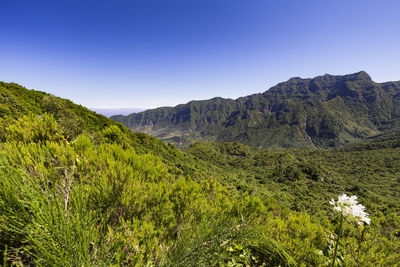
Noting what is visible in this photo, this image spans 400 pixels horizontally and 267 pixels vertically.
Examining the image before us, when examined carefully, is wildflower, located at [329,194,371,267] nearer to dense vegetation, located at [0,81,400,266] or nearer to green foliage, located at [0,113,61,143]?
dense vegetation, located at [0,81,400,266]

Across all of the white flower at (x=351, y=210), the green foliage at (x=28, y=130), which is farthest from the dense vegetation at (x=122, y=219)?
the white flower at (x=351, y=210)

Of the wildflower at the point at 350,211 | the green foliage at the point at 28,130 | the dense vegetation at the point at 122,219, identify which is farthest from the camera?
the green foliage at the point at 28,130

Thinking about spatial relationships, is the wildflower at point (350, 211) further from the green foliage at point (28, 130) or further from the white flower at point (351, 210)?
the green foliage at point (28, 130)

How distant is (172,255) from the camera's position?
2.03 meters

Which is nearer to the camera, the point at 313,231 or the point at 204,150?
the point at 313,231

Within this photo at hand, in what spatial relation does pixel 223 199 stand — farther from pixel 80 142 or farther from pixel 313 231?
pixel 80 142

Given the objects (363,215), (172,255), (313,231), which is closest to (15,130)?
(172,255)

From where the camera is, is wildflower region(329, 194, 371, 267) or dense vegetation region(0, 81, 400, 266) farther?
wildflower region(329, 194, 371, 267)

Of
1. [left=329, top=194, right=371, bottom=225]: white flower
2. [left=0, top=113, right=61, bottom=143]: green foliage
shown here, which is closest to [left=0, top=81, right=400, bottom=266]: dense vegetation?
[left=0, top=113, right=61, bottom=143]: green foliage

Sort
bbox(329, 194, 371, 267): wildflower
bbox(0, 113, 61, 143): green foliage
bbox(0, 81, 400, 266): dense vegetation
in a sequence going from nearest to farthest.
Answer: bbox(0, 81, 400, 266): dense vegetation < bbox(329, 194, 371, 267): wildflower < bbox(0, 113, 61, 143): green foliage

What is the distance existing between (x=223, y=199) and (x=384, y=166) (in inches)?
5575

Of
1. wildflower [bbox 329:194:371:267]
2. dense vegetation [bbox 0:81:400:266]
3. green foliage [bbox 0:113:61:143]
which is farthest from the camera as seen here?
green foliage [bbox 0:113:61:143]

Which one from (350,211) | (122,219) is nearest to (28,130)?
(122,219)

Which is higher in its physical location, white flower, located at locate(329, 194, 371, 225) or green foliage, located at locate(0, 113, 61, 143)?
green foliage, located at locate(0, 113, 61, 143)
